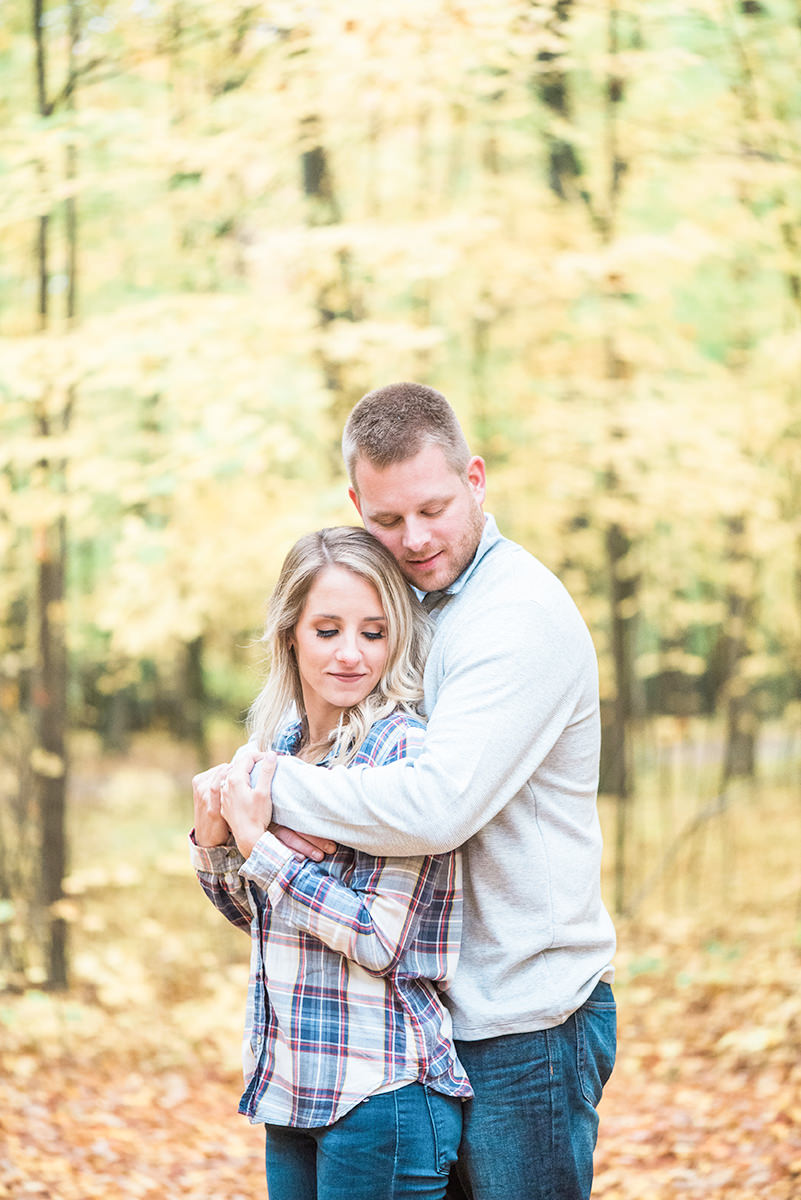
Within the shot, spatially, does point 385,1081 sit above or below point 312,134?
below

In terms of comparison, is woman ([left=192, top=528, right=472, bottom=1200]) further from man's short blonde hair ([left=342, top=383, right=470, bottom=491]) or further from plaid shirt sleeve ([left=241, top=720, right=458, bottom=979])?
man's short blonde hair ([left=342, top=383, right=470, bottom=491])

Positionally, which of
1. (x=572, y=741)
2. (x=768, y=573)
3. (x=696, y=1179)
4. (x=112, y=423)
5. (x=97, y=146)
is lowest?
(x=696, y=1179)

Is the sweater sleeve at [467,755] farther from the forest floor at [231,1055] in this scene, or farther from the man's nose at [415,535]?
the forest floor at [231,1055]

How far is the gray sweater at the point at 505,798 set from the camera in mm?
1902

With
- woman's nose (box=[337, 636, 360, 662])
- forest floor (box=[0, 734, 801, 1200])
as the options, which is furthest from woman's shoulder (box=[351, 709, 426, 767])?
forest floor (box=[0, 734, 801, 1200])

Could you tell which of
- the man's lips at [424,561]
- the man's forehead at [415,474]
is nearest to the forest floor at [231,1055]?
the man's lips at [424,561]

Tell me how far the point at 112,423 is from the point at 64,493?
1422 millimetres

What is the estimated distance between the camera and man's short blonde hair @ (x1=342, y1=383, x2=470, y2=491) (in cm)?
225

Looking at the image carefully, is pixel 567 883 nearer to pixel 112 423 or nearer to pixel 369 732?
pixel 369 732

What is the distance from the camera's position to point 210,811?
210cm

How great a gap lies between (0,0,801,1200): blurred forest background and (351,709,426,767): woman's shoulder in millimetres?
2938

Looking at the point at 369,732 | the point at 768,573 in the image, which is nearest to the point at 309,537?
the point at 369,732

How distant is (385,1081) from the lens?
6.30 feet

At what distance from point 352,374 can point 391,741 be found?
5.69 metres
